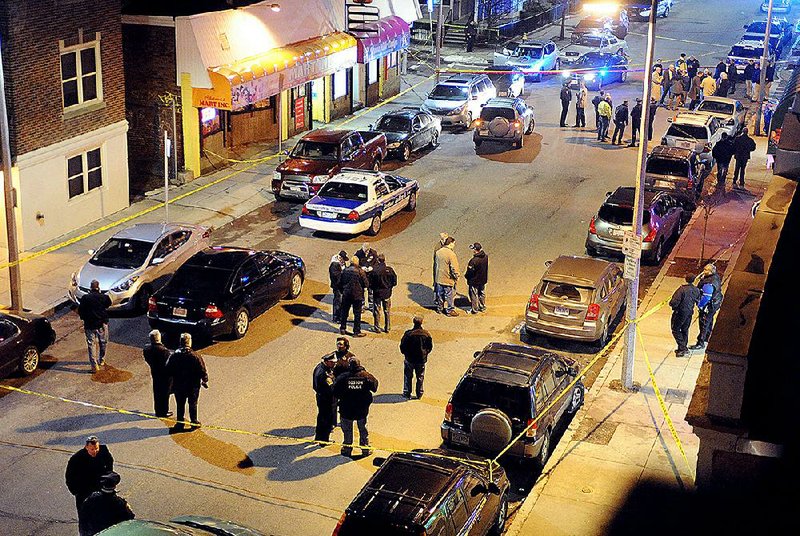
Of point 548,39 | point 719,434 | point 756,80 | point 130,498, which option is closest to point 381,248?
point 130,498

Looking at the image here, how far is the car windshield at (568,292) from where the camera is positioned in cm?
2258

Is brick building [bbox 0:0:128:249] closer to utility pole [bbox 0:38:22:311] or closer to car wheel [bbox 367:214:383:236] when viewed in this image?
utility pole [bbox 0:38:22:311]

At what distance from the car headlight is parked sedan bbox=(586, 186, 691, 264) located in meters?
10.6

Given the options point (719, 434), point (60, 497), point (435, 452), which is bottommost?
point (60, 497)

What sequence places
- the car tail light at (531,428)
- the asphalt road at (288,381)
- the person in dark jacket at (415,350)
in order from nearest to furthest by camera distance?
the asphalt road at (288,381)
the car tail light at (531,428)
the person in dark jacket at (415,350)

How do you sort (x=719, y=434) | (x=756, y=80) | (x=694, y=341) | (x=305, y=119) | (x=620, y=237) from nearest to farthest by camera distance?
(x=719, y=434) → (x=694, y=341) → (x=620, y=237) → (x=305, y=119) → (x=756, y=80)

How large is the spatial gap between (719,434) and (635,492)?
23.7ft

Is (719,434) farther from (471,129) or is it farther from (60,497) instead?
(471,129)

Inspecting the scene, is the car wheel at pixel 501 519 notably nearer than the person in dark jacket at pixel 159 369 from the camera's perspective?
Yes

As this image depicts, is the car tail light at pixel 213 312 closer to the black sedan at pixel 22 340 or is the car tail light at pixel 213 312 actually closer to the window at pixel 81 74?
the black sedan at pixel 22 340

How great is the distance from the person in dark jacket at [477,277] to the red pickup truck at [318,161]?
8533 mm

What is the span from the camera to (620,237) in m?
27.5

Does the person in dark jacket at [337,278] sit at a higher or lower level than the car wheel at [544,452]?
higher

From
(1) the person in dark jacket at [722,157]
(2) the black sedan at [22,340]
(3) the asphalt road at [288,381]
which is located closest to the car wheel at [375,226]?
(3) the asphalt road at [288,381]
